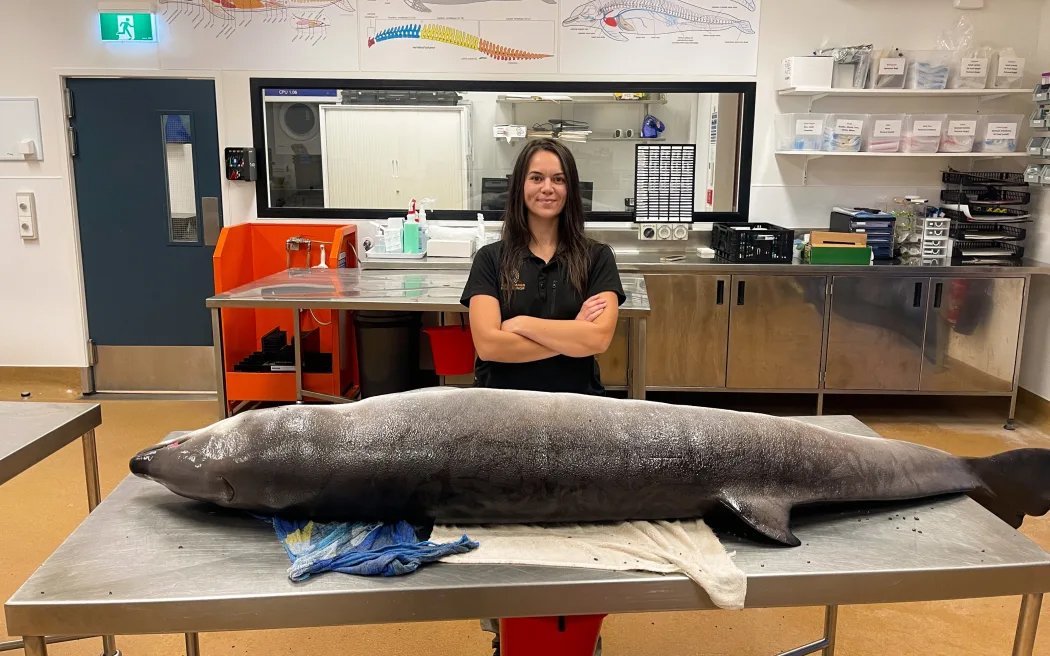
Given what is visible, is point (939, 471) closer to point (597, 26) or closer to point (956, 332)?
point (956, 332)

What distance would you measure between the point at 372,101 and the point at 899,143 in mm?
3276

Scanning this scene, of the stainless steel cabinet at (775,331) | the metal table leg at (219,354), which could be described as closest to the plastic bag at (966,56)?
the stainless steel cabinet at (775,331)

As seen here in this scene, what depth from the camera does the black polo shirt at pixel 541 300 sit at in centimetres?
223

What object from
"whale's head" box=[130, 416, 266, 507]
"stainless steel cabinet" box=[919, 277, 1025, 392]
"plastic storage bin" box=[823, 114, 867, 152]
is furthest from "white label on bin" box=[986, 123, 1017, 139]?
"whale's head" box=[130, 416, 266, 507]

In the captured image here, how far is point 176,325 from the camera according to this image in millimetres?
5066

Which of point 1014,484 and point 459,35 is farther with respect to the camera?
point 459,35

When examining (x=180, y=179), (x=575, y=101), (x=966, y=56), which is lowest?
(x=180, y=179)

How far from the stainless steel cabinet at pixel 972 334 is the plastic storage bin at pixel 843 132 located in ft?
3.07

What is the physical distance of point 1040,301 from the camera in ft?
15.3

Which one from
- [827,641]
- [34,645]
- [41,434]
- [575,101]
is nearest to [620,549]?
[34,645]

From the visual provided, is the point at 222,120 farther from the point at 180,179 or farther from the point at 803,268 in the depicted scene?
the point at 803,268

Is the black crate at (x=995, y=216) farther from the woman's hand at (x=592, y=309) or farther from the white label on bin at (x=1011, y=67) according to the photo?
the woman's hand at (x=592, y=309)

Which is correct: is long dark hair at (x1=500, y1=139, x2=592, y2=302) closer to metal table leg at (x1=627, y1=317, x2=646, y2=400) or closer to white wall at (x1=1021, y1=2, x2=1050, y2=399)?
metal table leg at (x1=627, y1=317, x2=646, y2=400)

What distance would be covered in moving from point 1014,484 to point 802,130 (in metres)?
3.42
